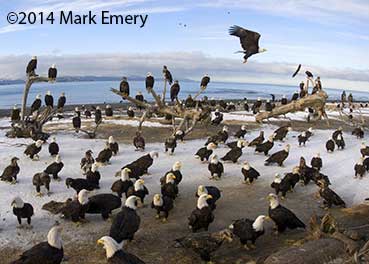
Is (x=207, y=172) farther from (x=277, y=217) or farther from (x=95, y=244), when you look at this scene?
(x=95, y=244)

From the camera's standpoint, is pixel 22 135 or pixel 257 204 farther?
pixel 22 135

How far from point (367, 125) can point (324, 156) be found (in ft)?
41.4

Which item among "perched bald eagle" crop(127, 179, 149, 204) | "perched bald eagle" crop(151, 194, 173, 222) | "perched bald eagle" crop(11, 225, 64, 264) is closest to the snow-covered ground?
"perched bald eagle" crop(127, 179, 149, 204)

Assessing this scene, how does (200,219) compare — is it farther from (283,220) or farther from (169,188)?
(169,188)

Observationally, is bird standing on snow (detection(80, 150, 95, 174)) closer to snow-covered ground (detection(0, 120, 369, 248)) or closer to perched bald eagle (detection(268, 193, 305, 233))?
snow-covered ground (detection(0, 120, 369, 248))

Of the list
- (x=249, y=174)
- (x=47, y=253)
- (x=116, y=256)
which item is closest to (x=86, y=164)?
(x=249, y=174)

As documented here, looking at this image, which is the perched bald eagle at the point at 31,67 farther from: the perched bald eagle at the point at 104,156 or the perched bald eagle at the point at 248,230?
the perched bald eagle at the point at 248,230

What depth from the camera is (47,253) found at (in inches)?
303

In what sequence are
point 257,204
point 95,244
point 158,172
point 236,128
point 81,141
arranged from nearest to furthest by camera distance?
point 95,244, point 257,204, point 158,172, point 81,141, point 236,128

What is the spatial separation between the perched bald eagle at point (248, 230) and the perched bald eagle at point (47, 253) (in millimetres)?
3489

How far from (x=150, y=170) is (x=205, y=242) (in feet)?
21.4

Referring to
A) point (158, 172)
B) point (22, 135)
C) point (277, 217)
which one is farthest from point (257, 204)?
point (22, 135)

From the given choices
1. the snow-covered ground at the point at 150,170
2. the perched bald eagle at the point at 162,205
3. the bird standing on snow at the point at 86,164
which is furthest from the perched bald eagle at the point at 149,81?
the perched bald eagle at the point at 162,205

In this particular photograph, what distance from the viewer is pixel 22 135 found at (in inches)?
768
